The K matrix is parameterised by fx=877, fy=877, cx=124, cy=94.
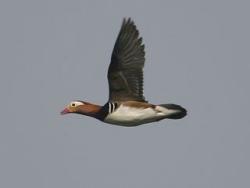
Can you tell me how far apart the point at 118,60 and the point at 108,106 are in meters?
1.04

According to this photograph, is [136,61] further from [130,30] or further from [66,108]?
[66,108]

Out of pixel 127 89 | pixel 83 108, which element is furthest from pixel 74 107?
pixel 127 89

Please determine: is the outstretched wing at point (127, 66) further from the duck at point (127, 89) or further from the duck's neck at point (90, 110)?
the duck's neck at point (90, 110)

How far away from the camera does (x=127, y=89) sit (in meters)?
19.0

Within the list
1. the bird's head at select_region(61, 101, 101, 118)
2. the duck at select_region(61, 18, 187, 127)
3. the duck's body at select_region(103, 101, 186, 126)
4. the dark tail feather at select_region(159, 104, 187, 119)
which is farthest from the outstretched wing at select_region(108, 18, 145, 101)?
the dark tail feather at select_region(159, 104, 187, 119)

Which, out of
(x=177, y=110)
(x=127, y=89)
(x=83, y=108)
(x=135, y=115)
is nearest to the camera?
(x=177, y=110)

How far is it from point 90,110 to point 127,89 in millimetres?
932

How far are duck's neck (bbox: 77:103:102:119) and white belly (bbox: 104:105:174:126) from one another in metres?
0.31

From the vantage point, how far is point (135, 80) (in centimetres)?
1906

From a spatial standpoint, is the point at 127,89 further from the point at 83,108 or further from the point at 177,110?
the point at 177,110

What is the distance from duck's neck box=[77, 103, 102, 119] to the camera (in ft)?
62.2

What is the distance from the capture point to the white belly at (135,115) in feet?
61.0

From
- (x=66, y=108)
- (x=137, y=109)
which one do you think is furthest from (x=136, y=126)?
(x=66, y=108)

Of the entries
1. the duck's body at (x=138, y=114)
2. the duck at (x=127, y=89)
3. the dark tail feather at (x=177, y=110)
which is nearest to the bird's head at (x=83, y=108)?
the duck at (x=127, y=89)
